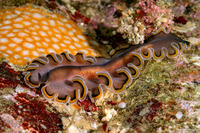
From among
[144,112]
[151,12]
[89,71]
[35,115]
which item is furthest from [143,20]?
[35,115]

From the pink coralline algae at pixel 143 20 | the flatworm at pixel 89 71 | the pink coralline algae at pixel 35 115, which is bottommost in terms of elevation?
the pink coralline algae at pixel 35 115

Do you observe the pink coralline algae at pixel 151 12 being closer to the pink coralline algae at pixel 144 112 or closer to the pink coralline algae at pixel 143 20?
the pink coralline algae at pixel 143 20

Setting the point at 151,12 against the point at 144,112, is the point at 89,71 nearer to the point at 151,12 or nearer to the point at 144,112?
the point at 144,112

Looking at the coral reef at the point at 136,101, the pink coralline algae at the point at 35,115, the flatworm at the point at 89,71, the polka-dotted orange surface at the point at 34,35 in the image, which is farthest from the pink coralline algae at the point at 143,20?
the pink coralline algae at the point at 35,115

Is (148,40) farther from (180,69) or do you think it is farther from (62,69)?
(62,69)

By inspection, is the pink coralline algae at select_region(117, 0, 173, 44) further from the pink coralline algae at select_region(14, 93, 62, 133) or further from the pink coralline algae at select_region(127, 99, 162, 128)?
the pink coralline algae at select_region(14, 93, 62, 133)

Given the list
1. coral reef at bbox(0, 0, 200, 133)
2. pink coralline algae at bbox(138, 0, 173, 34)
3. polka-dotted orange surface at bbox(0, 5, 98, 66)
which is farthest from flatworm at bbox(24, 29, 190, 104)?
polka-dotted orange surface at bbox(0, 5, 98, 66)

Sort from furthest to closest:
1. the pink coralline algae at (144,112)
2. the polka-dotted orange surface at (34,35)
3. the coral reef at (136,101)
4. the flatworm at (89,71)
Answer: the polka-dotted orange surface at (34,35), the flatworm at (89,71), the pink coralline algae at (144,112), the coral reef at (136,101)
